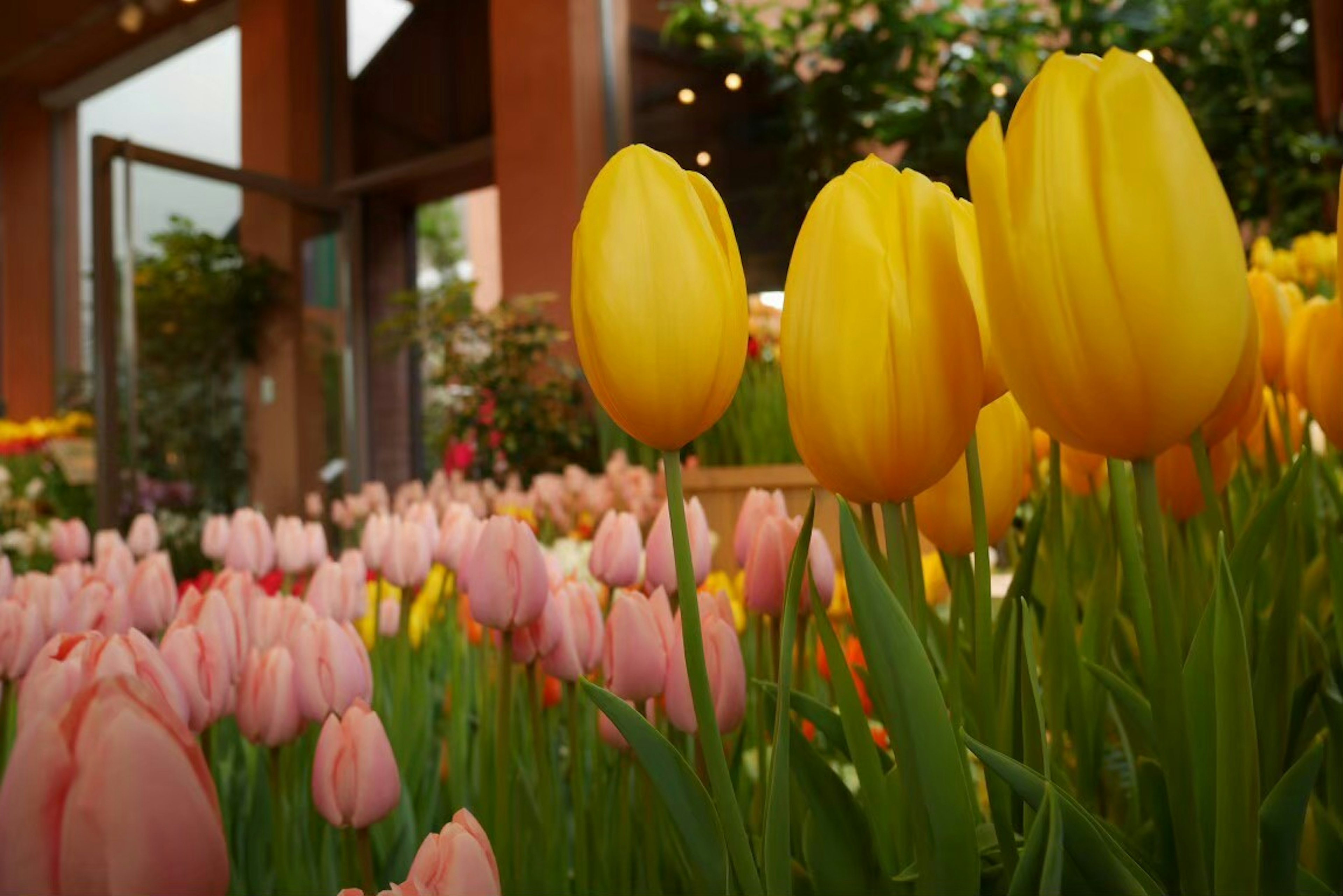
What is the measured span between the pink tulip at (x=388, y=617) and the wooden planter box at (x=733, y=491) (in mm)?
882

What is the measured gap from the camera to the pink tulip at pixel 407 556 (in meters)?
0.73

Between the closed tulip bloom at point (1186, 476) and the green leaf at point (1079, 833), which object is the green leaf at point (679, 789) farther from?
the closed tulip bloom at point (1186, 476)

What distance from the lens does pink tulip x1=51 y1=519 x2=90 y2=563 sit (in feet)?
3.10

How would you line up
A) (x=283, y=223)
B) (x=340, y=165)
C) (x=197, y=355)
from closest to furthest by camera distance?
(x=197, y=355) → (x=283, y=223) → (x=340, y=165)

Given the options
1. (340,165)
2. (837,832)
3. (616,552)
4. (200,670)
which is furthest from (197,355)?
(837,832)

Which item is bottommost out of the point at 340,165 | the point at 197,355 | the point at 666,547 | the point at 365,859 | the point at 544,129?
the point at 365,859

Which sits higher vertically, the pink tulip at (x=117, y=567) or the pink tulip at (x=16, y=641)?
the pink tulip at (x=117, y=567)

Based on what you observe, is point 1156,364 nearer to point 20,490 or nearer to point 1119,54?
point 1119,54

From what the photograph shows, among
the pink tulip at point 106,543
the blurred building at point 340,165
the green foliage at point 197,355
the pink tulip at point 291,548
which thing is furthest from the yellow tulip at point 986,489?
the green foliage at point 197,355

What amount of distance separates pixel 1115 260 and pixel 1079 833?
0.12 metres

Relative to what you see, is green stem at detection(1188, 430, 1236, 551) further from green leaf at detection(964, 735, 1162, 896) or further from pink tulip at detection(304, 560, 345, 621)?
pink tulip at detection(304, 560, 345, 621)

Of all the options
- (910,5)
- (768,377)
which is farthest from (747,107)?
(768,377)

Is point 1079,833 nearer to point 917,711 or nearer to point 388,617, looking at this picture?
point 917,711

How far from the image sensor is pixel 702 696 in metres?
0.24
